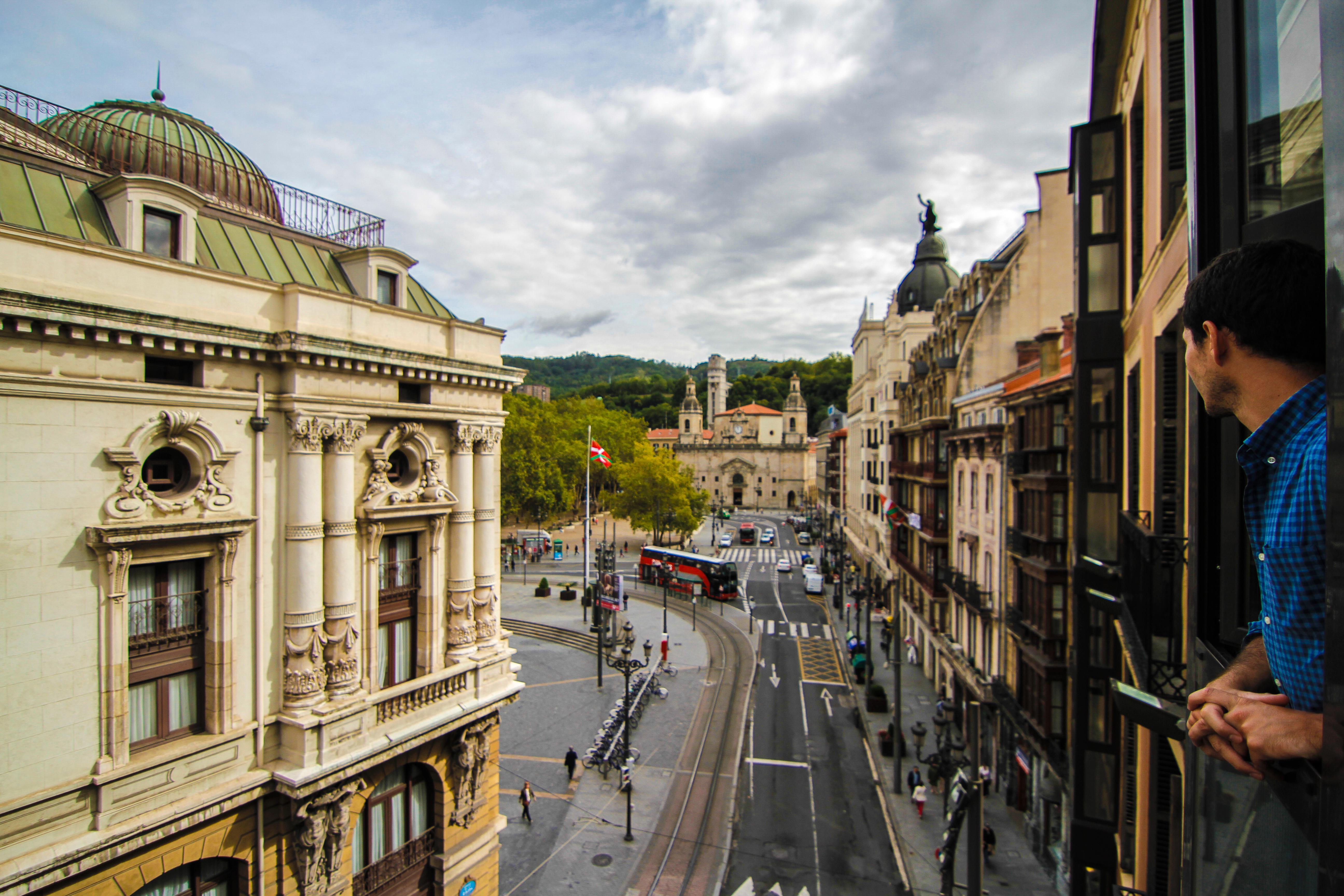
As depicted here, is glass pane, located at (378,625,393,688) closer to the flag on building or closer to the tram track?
the tram track

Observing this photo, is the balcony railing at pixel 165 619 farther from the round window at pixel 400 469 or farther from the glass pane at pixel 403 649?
the round window at pixel 400 469

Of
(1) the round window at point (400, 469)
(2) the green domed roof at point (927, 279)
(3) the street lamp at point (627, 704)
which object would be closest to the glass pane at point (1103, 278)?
(1) the round window at point (400, 469)

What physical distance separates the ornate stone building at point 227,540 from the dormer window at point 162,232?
36 mm

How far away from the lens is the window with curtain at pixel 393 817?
13.4 m

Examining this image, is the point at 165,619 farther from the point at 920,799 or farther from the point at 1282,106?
the point at 920,799

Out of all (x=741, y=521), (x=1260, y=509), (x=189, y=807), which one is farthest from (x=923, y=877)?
(x=741, y=521)

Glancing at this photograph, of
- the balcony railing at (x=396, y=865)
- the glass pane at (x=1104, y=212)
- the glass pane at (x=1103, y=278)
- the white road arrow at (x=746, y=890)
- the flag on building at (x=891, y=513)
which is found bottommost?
the white road arrow at (x=746, y=890)

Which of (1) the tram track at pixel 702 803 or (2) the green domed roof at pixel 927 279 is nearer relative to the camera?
(1) the tram track at pixel 702 803

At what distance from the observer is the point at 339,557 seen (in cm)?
Answer: 1243

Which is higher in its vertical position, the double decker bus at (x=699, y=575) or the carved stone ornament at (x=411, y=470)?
the carved stone ornament at (x=411, y=470)

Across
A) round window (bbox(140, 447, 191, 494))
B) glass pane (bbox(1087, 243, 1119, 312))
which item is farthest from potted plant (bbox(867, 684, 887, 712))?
round window (bbox(140, 447, 191, 494))

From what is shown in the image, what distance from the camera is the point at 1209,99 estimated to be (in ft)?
13.7

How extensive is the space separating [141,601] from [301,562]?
7.40 feet

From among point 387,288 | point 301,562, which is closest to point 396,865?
point 301,562
